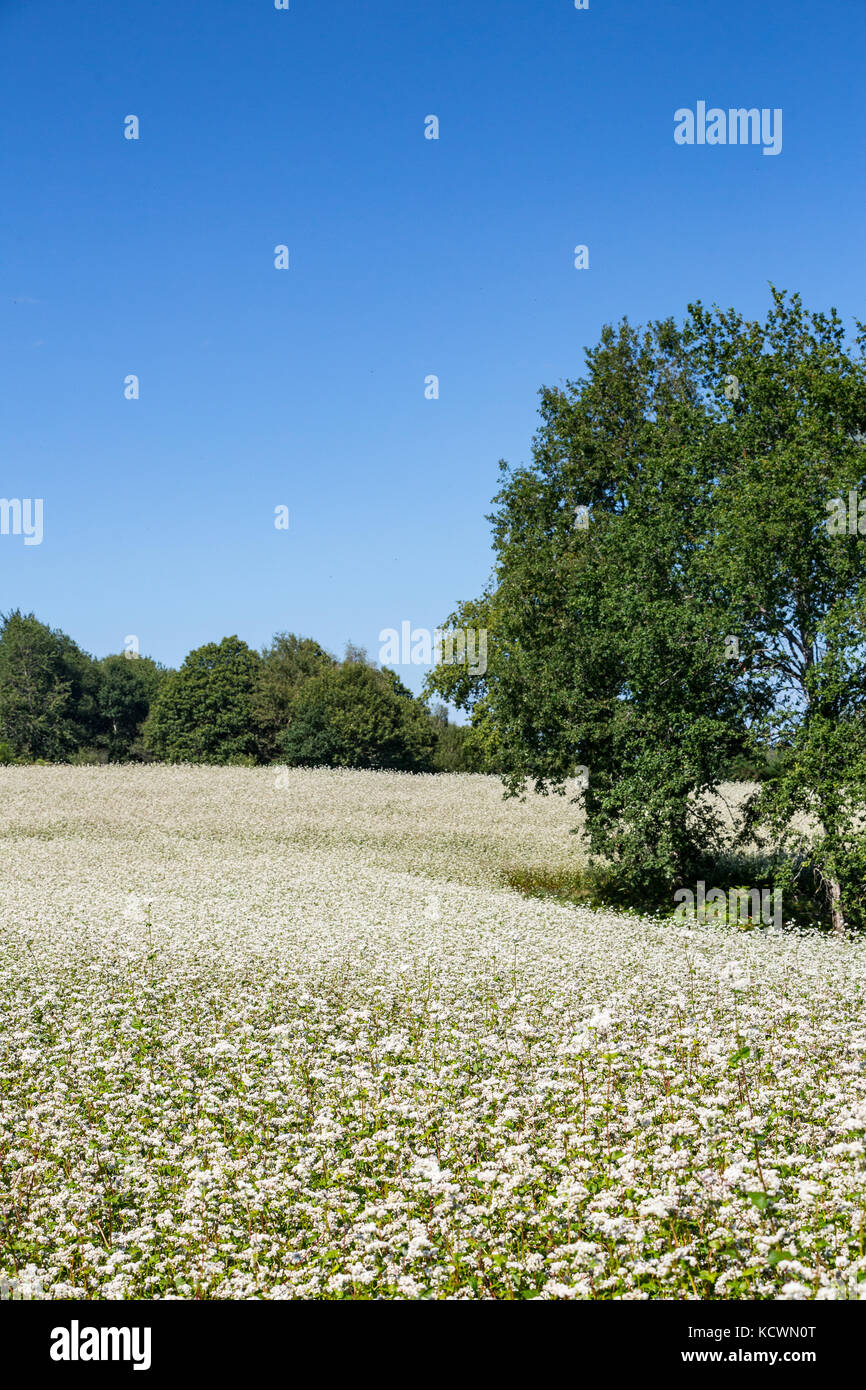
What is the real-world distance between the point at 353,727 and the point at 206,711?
16289 millimetres

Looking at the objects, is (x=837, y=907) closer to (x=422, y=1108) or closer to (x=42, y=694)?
(x=422, y=1108)

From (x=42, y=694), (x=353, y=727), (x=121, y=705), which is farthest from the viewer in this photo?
(x=121, y=705)

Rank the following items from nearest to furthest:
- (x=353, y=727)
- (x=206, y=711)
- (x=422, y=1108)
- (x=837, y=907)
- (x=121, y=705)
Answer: (x=422, y=1108)
(x=837, y=907)
(x=353, y=727)
(x=206, y=711)
(x=121, y=705)

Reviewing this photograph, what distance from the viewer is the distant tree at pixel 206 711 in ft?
301

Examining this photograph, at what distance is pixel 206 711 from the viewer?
305 ft

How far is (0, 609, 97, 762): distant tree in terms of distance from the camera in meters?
102

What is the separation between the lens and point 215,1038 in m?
11.9

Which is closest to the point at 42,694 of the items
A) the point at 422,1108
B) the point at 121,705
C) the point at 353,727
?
the point at 121,705

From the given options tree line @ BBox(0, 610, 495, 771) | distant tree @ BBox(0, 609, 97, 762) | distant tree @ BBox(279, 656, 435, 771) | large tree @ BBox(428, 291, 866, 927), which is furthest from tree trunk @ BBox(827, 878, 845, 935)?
distant tree @ BBox(0, 609, 97, 762)

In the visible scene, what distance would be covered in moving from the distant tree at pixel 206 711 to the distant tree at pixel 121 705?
1497cm

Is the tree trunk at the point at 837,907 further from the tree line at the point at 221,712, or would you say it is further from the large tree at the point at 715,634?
the tree line at the point at 221,712
